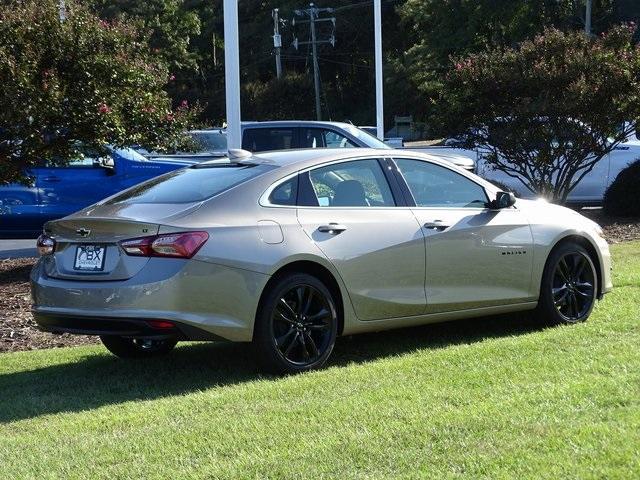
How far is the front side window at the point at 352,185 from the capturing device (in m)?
7.48

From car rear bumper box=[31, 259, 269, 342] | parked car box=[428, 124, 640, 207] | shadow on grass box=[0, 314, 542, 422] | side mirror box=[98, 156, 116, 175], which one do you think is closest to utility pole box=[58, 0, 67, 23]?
side mirror box=[98, 156, 116, 175]

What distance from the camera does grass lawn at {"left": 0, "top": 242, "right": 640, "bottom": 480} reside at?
482cm

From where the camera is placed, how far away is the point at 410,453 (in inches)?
193

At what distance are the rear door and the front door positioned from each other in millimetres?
170

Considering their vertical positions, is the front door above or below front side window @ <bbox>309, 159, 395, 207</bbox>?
below

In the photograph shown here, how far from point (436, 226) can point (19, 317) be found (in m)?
4.48

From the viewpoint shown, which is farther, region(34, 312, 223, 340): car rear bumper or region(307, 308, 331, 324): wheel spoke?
region(307, 308, 331, 324): wheel spoke

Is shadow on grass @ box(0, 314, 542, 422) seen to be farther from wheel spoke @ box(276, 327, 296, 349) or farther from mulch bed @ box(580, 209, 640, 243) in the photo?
mulch bed @ box(580, 209, 640, 243)

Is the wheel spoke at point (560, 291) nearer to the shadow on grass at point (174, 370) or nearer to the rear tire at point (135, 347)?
the shadow on grass at point (174, 370)

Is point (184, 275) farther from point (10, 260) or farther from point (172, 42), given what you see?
point (172, 42)

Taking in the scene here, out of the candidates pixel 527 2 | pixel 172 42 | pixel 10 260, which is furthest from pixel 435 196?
pixel 172 42

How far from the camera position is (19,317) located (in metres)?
10.0

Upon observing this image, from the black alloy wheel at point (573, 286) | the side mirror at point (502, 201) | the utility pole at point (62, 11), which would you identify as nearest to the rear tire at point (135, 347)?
the side mirror at point (502, 201)

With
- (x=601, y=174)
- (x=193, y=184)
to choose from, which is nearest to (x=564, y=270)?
(x=193, y=184)
